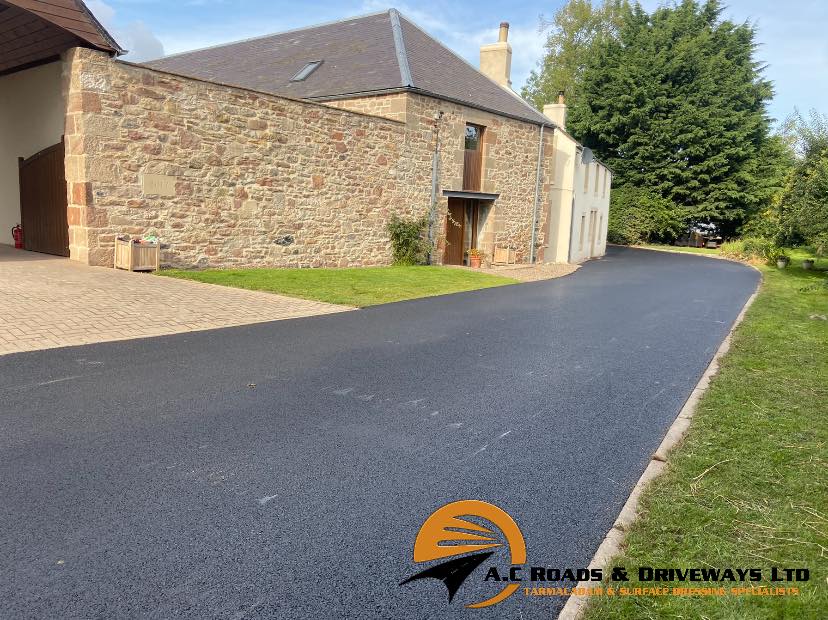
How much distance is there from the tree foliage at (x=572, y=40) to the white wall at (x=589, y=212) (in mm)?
16370

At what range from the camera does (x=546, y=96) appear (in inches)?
1869

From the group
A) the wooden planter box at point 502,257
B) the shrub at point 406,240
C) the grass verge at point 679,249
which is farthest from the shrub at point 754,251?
the shrub at point 406,240

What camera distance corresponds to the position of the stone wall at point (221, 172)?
1097cm

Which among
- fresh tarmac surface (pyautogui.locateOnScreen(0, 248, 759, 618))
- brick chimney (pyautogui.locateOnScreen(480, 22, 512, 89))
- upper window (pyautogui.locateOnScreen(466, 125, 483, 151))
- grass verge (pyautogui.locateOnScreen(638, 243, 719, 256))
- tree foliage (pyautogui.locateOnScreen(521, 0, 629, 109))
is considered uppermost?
tree foliage (pyautogui.locateOnScreen(521, 0, 629, 109))

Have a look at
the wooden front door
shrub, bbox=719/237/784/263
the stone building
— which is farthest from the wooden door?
shrub, bbox=719/237/784/263

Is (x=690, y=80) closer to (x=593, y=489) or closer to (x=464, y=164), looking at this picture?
(x=464, y=164)

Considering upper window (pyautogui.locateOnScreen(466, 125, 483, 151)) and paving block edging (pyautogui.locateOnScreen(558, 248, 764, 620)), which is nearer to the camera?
paving block edging (pyautogui.locateOnScreen(558, 248, 764, 620))

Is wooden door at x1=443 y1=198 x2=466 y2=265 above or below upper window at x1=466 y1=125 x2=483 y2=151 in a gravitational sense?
below

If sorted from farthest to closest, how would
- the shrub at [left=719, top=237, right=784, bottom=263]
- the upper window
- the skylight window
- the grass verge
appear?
1. the grass verge
2. the shrub at [left=719, top=237, right=784, bottom=263]
3. the upper window
4. the skylight window

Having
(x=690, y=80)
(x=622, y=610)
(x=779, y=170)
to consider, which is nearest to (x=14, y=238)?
(x=622, y=610)

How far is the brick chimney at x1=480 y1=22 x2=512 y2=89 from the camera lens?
82.4ft

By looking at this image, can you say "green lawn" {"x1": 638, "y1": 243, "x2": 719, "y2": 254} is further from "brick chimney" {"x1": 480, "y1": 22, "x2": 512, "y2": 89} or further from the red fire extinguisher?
the red fire extinguisher

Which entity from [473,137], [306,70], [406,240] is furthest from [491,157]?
[306,70]

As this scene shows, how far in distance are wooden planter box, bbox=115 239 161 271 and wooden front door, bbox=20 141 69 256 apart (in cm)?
171
